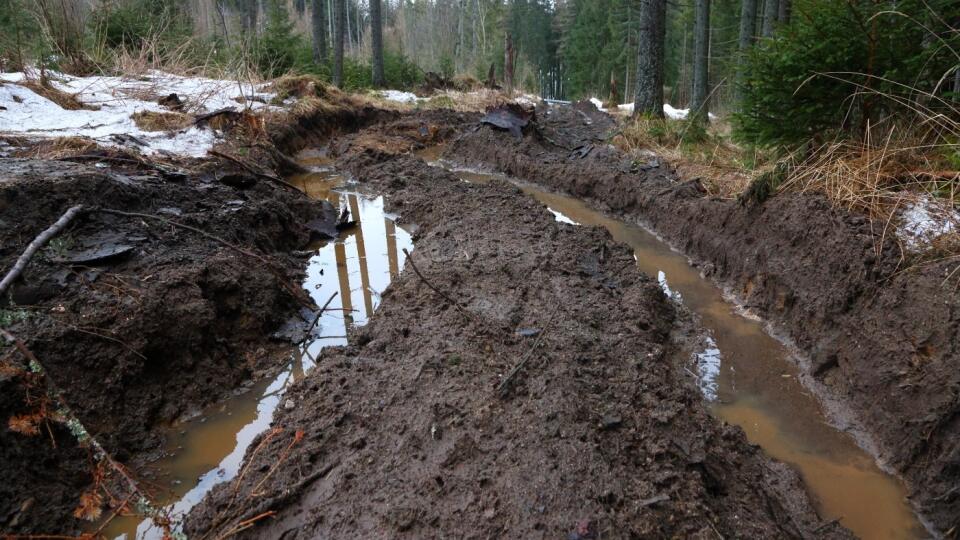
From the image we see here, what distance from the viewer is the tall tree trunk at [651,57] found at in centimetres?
966

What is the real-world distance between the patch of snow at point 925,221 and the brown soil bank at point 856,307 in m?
0.12

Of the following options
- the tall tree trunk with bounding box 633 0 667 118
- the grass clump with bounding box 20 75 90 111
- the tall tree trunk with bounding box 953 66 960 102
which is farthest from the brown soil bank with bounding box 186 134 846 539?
the tall tree trunk with bounding box 633 0 667 118

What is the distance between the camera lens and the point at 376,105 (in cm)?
1342

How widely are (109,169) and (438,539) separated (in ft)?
14.5

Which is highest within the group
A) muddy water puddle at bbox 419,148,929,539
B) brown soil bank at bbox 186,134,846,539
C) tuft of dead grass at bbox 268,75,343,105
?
tuft of dead grass at bbox 268,75,343,105

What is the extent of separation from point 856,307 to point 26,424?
4.47 m

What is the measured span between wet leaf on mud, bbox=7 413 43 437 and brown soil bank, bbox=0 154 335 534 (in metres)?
0.03

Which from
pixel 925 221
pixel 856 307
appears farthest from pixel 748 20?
pixel 856 307

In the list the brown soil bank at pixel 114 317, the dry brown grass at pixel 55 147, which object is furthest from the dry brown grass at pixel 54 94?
the brown soil bank at pixel 114 317

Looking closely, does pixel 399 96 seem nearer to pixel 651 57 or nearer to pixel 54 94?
pixel 651 57

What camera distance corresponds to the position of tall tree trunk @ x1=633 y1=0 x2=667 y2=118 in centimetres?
966

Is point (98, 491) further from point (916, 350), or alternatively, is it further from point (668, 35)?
point (668, 35)

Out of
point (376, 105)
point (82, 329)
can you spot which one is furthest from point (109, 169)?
point (376, 105)

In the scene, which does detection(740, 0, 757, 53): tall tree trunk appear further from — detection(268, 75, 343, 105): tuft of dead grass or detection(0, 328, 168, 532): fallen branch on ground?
detection(0, 328, 168, 532): fallen branch on ground
